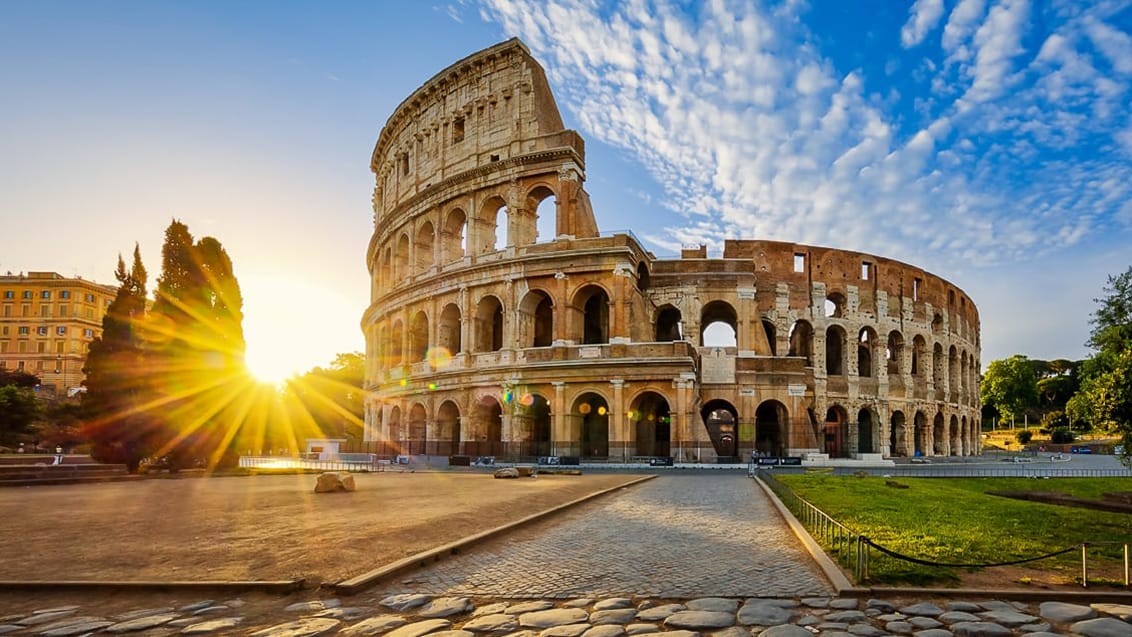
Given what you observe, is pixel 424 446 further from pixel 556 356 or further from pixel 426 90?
pixel 426 90

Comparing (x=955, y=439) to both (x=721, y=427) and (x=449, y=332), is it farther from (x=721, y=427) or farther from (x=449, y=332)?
(x=449, y=332)

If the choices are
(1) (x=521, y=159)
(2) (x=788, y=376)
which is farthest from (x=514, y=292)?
(2) (x=788, y=376)

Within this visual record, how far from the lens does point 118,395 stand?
Result: 2647cm

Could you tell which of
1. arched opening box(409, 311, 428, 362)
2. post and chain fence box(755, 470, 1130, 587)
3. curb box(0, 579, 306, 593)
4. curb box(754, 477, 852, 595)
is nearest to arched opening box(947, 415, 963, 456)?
arched opening box(409, 311, 428, 362)

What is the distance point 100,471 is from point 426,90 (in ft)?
99.0

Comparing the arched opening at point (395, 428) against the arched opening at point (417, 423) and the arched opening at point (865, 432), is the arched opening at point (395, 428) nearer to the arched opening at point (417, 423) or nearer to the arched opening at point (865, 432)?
the arched opening at point (417, 423)

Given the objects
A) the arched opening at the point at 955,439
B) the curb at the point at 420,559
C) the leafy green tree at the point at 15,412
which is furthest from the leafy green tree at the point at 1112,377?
the leafy green tree at the point at 15,412

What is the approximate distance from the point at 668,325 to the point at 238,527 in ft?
119

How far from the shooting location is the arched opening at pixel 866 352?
158 feet

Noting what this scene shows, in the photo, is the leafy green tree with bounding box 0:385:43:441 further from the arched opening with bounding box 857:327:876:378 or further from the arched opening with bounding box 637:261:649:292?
the arched opening with bounding box 857:327:876:378

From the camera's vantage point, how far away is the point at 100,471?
83.1ft

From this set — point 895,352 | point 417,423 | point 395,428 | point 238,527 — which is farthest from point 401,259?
point 238,527

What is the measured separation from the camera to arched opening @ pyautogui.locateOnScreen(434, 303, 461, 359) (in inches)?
1628

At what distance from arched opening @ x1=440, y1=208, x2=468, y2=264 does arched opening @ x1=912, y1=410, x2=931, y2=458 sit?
3421 cm
